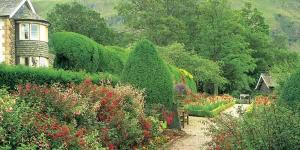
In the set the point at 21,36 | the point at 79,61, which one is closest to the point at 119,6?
A: the point at 21,36

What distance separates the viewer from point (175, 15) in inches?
2790

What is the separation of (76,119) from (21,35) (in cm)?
2340

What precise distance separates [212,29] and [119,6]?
14514mm

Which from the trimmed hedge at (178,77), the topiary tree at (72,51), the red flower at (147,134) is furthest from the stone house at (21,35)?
the red flower at (147,134)

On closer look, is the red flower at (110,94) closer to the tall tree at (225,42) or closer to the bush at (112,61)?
the bush at (112,61)

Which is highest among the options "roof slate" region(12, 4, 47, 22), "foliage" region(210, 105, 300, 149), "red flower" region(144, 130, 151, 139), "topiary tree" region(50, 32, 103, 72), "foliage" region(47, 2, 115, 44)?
"foliage" region(47, 2, 115, 44)

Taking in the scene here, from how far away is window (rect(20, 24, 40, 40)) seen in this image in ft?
116

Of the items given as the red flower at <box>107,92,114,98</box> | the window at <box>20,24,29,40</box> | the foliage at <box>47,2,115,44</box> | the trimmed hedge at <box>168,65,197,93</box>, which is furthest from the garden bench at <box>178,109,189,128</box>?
the foliage at <box>47,2,115,44</box>

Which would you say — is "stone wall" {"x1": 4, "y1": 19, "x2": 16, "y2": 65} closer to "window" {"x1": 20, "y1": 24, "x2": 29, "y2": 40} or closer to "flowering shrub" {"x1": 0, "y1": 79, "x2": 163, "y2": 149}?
"window" {"x1": 20, "y1": 24, "x2": 29, "y2": 40}

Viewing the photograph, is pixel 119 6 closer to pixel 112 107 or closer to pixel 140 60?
pixel 140 60

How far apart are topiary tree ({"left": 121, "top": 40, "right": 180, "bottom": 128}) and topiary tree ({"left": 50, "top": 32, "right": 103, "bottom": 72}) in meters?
7.22

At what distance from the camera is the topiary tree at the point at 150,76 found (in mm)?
19328

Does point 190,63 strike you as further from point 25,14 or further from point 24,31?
point 24,31

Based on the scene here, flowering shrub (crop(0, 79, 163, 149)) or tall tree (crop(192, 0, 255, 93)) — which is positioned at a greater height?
tall tree (crop(192, 0, 255, 93))
